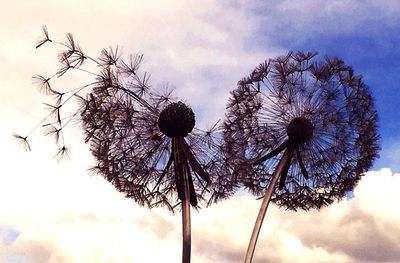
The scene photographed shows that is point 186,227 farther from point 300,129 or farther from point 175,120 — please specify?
point 300,129

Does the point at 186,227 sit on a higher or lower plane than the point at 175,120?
lower

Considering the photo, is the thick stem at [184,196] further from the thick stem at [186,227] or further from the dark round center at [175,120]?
the dark round center at [175,120]

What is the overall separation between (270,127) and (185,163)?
4.05 metres

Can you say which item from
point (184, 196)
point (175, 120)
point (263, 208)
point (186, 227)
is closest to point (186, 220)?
point (186, 227)

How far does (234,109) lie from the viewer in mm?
23953

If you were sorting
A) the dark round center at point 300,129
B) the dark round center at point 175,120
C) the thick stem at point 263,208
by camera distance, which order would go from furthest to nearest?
the dark round center at point 300,129 → the thick stem at point 263,208 → the dark round center at point 175,120

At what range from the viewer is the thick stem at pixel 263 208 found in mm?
22219

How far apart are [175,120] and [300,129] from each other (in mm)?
4831

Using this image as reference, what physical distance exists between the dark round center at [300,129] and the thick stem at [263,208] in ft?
2.24

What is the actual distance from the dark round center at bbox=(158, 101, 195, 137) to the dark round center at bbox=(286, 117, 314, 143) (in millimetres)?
4145

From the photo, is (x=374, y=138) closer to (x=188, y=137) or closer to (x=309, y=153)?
(x=309, y=153)

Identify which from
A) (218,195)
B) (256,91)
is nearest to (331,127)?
(256,91)

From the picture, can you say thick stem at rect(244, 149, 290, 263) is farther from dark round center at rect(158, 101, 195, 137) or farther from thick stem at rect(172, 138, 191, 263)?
dark round center at rect(158, 101, 195, 137)

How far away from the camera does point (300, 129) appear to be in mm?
23766
